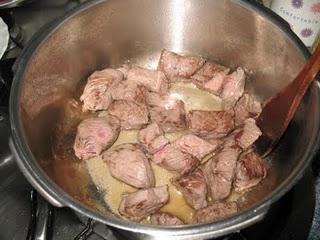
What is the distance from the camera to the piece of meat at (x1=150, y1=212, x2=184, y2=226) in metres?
1.13

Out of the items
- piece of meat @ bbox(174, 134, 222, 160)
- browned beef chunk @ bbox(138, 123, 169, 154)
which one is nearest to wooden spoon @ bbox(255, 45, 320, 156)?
piece of meat @ bbox(174, 134, 222, 160)

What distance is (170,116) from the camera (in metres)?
1.32

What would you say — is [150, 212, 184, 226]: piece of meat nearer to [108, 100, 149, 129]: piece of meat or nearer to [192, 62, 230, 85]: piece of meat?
[108, 100, 149, 129]: piece of meat

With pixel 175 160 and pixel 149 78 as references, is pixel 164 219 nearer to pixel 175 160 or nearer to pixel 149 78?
pixel 175 160

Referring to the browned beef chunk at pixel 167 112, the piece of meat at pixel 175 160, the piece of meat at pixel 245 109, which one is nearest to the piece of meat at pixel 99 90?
the browned beef chunk at pixel 167 112

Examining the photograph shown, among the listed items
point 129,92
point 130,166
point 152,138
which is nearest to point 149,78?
point 129,92

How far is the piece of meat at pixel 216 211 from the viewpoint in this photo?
1.12 metres

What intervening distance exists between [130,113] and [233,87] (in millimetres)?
311

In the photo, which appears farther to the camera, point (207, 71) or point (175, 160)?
point (207, 71)

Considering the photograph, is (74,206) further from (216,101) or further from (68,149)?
(216,101)

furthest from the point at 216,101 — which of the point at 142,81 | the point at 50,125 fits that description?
the point at 50,125

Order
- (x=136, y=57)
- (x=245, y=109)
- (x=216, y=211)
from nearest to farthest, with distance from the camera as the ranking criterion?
(x=216, y=211) < (x=245, y=109) < (x=136, y=57)

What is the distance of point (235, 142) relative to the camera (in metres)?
1.27

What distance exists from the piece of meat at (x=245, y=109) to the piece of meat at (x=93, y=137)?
0.35m
